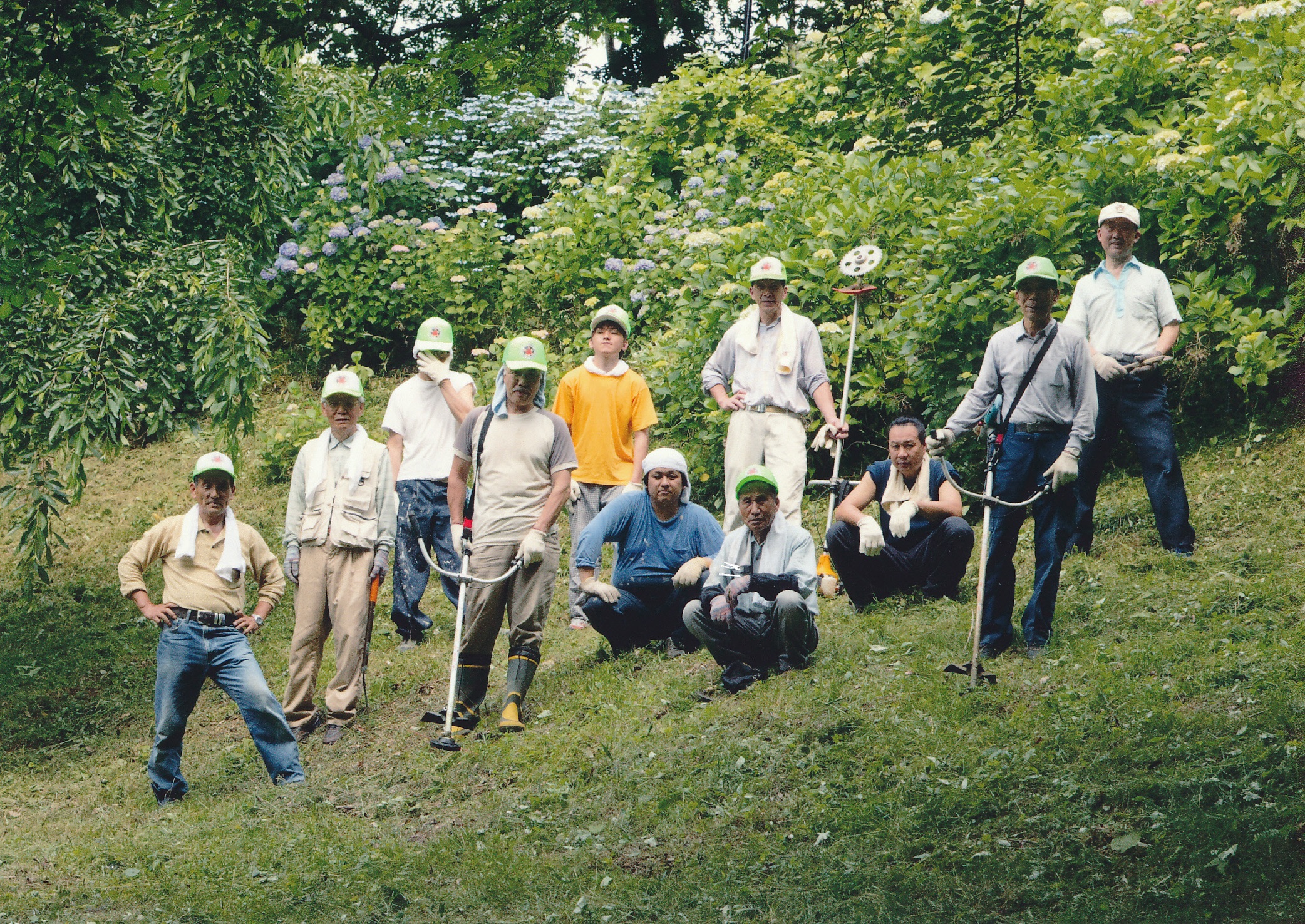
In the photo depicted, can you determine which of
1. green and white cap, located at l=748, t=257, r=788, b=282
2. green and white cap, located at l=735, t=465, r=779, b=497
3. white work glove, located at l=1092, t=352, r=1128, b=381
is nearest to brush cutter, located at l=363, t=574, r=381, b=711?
green and white cap, located at l=735, t=465, r=779, b=497

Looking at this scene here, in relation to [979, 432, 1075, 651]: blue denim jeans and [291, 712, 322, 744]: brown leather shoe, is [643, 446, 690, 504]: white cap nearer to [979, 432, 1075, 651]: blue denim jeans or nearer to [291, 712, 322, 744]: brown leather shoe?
[979, 432, 1075, 651]: blue denim jeans

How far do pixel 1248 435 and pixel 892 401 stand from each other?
103 inches

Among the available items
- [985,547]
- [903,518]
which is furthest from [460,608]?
[985,547]

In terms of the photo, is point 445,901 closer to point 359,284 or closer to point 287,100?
point 287,100

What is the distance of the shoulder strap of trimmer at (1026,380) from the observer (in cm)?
725

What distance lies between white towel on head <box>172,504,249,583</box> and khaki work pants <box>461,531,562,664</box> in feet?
4.34

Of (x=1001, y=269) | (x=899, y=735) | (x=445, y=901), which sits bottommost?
(x=445, y=901)

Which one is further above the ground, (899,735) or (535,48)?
(535,48)

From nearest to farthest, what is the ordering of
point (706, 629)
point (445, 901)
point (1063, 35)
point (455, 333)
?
1. point (445, 901)
2. point (706, 629)
3. point (1063, 35)
4. point (455, 333)

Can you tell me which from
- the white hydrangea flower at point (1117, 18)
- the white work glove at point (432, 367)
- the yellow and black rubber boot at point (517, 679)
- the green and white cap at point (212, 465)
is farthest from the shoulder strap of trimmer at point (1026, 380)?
the white hydrangea flower at point (1117, 18)

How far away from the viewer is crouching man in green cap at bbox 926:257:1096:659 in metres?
7.24

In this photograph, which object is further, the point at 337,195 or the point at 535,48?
the point at 337,195

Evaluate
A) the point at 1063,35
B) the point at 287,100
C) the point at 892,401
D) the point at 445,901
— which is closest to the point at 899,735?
the point at 445,901

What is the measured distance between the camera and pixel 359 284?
15.3 metres
